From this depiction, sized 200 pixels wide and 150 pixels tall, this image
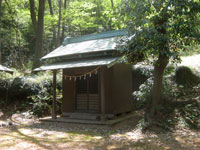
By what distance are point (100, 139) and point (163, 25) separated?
4.12 metres

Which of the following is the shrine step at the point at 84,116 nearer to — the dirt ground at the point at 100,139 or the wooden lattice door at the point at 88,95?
the wooden lattice door at the point at 88,95

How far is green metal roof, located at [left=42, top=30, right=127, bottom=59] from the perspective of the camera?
9.37 m

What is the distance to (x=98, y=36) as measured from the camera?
11.2 m

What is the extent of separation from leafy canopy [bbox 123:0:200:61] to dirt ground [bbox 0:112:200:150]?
254 cm

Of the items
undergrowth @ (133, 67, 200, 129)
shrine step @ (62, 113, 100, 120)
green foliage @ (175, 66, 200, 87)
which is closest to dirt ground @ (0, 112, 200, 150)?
undergrowth @ (133, 67, 200, 129)

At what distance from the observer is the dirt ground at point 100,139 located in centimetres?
549

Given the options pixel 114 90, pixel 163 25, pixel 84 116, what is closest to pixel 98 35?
pixel 114 90

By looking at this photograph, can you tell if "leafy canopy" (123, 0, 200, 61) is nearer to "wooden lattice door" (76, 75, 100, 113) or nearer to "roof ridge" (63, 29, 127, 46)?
"roof ridge" (63, 29, 127, 46)

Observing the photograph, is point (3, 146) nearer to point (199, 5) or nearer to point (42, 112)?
point (42, 112)

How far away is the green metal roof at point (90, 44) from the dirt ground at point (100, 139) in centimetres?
354

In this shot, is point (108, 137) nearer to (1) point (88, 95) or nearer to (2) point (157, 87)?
(2) point (157, 87)

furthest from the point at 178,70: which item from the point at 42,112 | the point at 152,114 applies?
the point at 42,112

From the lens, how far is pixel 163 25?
6.30 meters

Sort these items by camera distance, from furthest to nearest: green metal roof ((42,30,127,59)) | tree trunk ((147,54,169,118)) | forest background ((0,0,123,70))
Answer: forest background ((0,0,123,70)) < green metal roof ((42,30,127,59)) < tree trunk ((147,54,169,118))
